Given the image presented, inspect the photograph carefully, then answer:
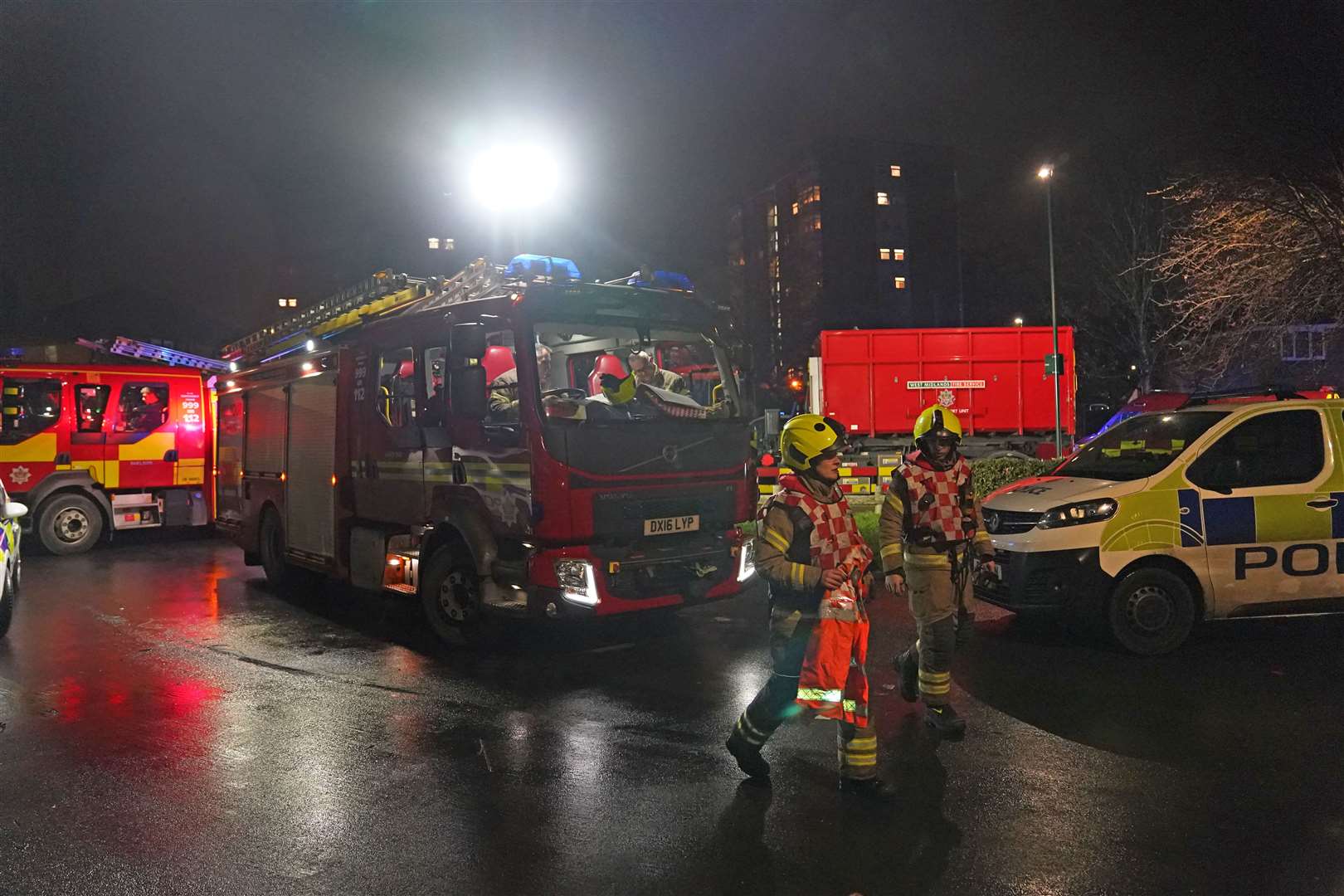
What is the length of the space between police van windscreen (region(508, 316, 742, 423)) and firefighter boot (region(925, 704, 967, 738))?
2.95 metres

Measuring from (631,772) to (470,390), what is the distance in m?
3.08

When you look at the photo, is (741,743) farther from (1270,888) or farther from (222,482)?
(222,482)

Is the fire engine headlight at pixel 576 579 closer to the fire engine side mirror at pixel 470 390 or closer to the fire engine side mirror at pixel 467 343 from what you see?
the fire engine side mirror at pixel 470 390

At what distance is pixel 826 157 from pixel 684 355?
72032mm

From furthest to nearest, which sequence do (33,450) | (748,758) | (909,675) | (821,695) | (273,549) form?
(33,450) < (273,549) < (909,675) < (748,758) < (821,695)

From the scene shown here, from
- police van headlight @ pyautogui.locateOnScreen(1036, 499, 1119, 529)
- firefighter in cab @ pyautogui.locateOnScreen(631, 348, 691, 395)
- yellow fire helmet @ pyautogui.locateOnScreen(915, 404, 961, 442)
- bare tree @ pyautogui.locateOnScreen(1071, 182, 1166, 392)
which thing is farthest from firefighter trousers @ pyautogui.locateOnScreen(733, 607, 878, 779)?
bare tree @ pyautogui.locateOnScreen(1071, 182, 1166, 392)

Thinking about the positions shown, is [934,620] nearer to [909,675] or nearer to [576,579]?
[909,675]

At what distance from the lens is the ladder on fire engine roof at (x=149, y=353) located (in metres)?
15.0

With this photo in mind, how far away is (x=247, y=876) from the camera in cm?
353

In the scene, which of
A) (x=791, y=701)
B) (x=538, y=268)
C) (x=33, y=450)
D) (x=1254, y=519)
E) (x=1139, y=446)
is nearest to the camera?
(x=791, y=701)

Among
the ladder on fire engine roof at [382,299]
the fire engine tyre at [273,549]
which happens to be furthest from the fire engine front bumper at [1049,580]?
the fire engine tyre at [273,549]

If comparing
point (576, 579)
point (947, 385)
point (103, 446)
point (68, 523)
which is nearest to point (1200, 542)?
point (576, 579)

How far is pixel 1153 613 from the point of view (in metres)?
6.52

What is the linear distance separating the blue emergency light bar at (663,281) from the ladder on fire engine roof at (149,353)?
32.0 feet
